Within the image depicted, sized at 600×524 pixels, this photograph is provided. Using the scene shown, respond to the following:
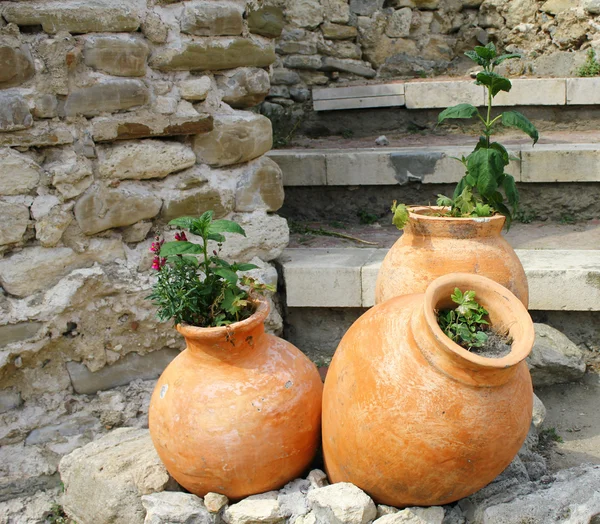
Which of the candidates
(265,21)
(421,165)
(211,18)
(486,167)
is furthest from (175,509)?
(421,165)

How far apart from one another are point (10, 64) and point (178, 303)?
1203 millimetres

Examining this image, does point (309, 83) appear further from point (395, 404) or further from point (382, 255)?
point (395, 404)

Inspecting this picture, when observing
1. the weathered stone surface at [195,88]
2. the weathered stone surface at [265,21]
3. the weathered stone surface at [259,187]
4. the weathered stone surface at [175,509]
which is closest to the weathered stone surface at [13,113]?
the weathered stone surface at [195,88]

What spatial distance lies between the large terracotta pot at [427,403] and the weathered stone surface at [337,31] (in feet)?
13.9

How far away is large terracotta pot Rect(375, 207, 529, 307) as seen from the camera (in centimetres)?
218

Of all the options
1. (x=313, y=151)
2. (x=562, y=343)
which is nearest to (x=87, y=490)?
(x=562, y=343)

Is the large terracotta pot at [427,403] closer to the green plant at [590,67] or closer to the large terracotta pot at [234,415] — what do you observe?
the large terracotta pot at [234,415]

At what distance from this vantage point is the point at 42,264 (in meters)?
2.54

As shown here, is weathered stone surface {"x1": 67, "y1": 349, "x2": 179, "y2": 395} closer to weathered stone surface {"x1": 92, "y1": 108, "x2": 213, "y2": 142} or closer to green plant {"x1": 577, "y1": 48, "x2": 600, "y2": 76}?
weathered stone surface {"x1": 92, "y1": 108, "x2": 213, "y2": 142}

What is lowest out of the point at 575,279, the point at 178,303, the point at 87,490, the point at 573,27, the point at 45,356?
the point at 87,490

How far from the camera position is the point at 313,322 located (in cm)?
319

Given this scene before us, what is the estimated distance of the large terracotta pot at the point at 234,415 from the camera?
1838 millimetres

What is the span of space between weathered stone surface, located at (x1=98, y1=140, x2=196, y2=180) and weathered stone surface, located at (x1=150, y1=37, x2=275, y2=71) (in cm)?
33

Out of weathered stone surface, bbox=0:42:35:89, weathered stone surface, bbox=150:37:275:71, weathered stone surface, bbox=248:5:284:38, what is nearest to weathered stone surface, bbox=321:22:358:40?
weathered stone surface, bbox=248:5:284:38
